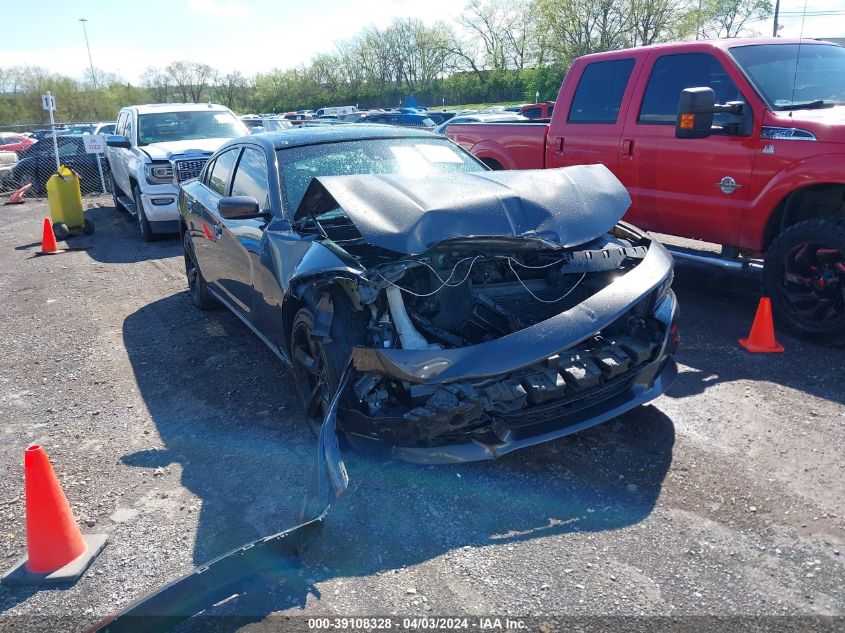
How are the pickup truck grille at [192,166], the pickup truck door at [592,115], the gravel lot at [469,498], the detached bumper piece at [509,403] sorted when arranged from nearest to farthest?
the gravel lot at [469,498], the detached bumper piece at [509,403], the pickup truck door at [592,115], the pickup truck grille at [192,166]

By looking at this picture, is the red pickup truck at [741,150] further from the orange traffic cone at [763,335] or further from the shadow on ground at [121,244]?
the shadow on ground at [121,244]

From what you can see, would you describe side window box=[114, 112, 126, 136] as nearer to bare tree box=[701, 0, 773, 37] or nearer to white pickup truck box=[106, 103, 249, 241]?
white pickup truck box=[106, 103, 249, 241]

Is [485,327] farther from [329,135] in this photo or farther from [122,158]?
[122,158]

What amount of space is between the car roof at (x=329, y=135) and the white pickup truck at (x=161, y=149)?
175 inches

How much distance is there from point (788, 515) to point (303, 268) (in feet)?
8.67

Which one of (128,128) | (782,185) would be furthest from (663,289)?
(128,128)

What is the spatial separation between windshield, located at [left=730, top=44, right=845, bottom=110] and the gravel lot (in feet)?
6.33

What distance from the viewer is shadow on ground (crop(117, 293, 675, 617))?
2990 mm

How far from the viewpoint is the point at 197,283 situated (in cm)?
673

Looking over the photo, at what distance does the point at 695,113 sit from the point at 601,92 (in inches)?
69.2

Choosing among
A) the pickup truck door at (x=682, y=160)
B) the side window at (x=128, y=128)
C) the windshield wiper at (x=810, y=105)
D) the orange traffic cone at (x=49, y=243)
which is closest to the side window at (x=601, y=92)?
the pickup truck door at (x=682, y=160)

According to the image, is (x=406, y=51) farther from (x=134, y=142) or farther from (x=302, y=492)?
(x=302, y=492)

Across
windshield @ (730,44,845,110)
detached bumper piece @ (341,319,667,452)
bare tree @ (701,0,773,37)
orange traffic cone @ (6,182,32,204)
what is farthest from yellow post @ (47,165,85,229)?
bare tree @ (701,0,773,37)

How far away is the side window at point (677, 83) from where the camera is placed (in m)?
5.70
